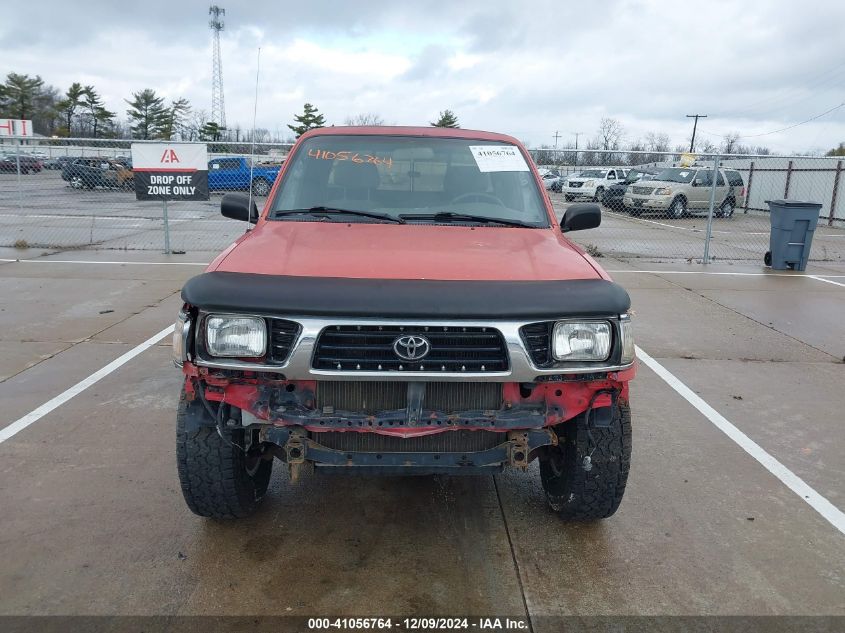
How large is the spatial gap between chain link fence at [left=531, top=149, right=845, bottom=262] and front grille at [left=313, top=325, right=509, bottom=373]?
10766mm

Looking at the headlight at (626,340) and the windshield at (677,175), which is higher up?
the windshield at (677,175)

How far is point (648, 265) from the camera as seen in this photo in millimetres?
11672

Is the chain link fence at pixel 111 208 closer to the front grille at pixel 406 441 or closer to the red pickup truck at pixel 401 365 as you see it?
the red pickup truck at pixel 401 365

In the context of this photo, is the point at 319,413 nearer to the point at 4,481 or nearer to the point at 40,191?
the point at 4,481

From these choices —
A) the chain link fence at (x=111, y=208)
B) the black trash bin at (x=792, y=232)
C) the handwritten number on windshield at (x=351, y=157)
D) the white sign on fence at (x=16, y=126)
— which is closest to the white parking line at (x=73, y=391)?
the handwritten number on windshield at (x=351, y=157)

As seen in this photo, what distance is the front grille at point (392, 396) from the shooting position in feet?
8.61

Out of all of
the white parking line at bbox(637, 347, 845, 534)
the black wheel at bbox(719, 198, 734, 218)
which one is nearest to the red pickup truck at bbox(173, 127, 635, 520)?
the white parking line at bbox(637, 347, 845, 534)

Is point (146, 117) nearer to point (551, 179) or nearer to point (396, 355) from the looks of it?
point (551, 179)

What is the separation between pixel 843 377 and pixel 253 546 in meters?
5.15

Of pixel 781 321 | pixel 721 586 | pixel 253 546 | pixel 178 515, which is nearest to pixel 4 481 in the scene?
pixel 178 515

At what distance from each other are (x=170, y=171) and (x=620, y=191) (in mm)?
18313

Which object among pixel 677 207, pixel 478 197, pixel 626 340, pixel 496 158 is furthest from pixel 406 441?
pixel 677 207

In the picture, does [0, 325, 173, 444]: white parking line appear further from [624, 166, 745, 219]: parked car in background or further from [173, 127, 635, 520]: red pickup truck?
[624, 166, 745, 219]: parked car in background

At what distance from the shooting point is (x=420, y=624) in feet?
8.36
